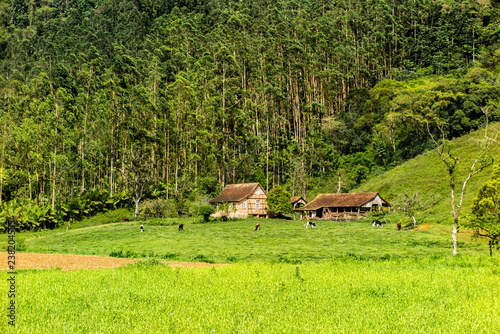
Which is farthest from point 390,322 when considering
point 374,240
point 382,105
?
point 382,105

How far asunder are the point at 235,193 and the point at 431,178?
29.5 m

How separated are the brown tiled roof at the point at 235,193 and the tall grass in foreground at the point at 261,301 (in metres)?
47.3

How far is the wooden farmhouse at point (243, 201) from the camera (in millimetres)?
62750

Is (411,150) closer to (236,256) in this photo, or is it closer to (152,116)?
(152,116)

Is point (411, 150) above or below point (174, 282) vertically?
above

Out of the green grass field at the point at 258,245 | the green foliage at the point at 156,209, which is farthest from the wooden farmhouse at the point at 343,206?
the green foliage at the point at 156,209

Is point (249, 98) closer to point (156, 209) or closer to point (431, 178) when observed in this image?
point (156, 209)

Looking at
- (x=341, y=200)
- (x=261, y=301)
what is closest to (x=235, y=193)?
(x=341, y=200)

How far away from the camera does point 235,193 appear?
65875mm

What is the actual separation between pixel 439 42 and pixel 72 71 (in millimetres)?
89865

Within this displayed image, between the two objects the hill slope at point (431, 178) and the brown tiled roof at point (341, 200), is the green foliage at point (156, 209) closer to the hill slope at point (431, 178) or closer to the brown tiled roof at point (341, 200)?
the brown tiled roof at point (341, 200)

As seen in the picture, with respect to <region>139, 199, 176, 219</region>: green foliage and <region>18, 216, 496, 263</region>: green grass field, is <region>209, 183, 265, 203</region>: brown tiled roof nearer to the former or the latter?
<region>139, 199, 176, 219</region>: green foliage

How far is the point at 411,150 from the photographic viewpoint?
7156 cm

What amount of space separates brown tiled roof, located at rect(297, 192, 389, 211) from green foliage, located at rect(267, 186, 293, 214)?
266 cm
